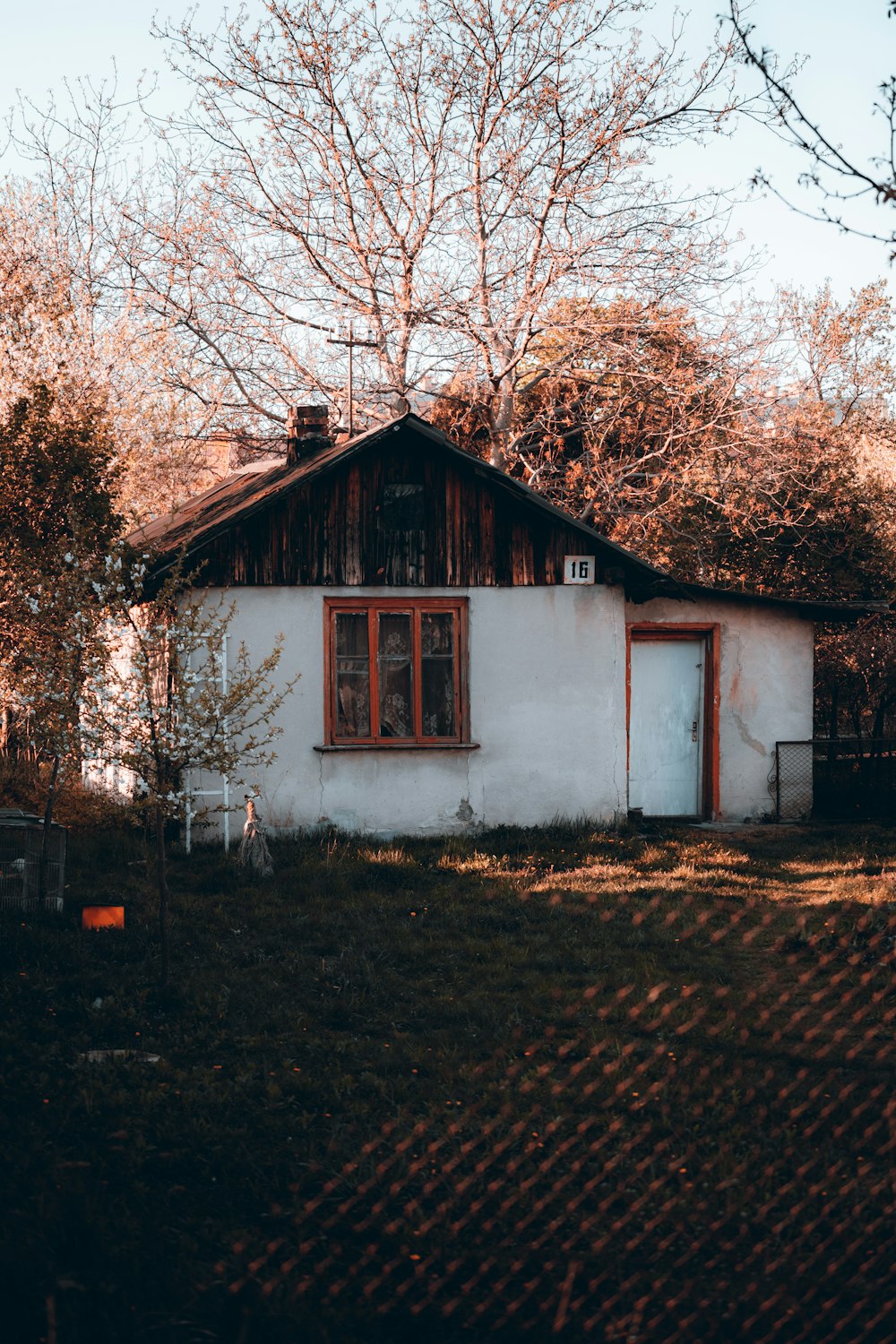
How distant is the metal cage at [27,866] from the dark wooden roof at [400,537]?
374 centimetres

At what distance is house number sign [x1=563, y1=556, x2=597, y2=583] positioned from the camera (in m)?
13.3

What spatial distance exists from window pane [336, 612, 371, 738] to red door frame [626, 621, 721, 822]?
339 centimetres

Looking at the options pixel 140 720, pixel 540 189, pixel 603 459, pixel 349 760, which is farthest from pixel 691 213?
pixel 140 720

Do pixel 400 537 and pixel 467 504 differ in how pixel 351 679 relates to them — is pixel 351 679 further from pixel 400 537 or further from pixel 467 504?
pixel 467 504

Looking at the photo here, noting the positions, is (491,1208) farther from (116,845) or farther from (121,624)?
(116,845)

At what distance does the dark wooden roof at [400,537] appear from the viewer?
494 inches

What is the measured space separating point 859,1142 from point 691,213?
1812cm

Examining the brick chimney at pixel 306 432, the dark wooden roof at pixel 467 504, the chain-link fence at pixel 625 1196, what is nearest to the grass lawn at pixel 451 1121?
the chain-link fence at pixel 625 1196

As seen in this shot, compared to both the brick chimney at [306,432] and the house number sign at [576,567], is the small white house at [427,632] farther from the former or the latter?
the brick chimney at [306,432]

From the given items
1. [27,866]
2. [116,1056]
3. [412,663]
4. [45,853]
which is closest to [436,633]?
[412,663]

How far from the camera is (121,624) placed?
27.5 ft

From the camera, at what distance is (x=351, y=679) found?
1288cm

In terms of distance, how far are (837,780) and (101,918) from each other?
395 inches

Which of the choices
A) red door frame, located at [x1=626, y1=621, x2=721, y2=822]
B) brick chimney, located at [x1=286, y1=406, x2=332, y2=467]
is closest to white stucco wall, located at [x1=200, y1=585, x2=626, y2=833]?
red door frame, located at [x1=626, y1=621, x2=721, y2=822]
